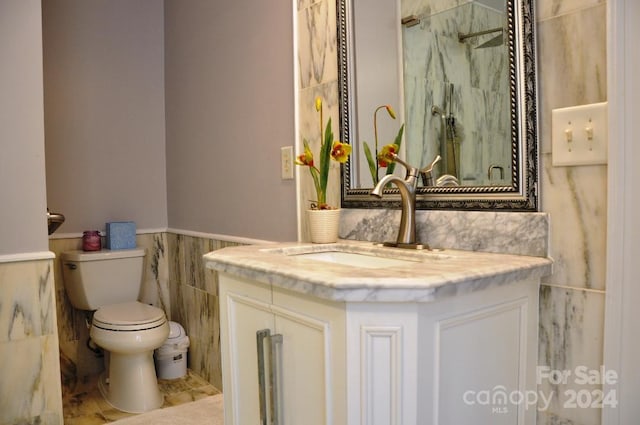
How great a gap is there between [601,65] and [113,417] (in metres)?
2.24

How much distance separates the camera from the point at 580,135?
1066mm

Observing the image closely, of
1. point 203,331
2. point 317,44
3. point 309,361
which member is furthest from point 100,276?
point 309,361

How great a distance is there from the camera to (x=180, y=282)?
8.99 feet

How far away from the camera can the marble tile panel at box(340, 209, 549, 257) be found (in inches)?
45.6

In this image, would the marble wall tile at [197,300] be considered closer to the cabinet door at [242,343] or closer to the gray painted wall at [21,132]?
the gray painted wall at [21,132]

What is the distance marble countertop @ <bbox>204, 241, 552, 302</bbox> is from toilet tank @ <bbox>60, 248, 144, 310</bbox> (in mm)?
1401

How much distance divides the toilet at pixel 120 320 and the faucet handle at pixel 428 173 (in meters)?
1.43

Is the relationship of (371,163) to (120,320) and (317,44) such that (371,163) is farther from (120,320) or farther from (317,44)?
(120,320)

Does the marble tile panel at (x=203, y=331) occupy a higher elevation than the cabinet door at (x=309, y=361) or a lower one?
lower

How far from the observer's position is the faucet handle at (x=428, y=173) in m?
1.41

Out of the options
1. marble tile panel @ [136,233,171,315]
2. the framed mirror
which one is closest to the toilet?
marble tile panel @ [136,233,171,315]

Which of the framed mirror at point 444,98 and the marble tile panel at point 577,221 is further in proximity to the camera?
the framed mirror at point 444,98

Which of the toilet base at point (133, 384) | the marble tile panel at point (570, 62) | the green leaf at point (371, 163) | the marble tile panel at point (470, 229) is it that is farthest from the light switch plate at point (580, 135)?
the toilet base at point (133, 384)

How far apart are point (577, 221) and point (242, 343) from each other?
0.82m
